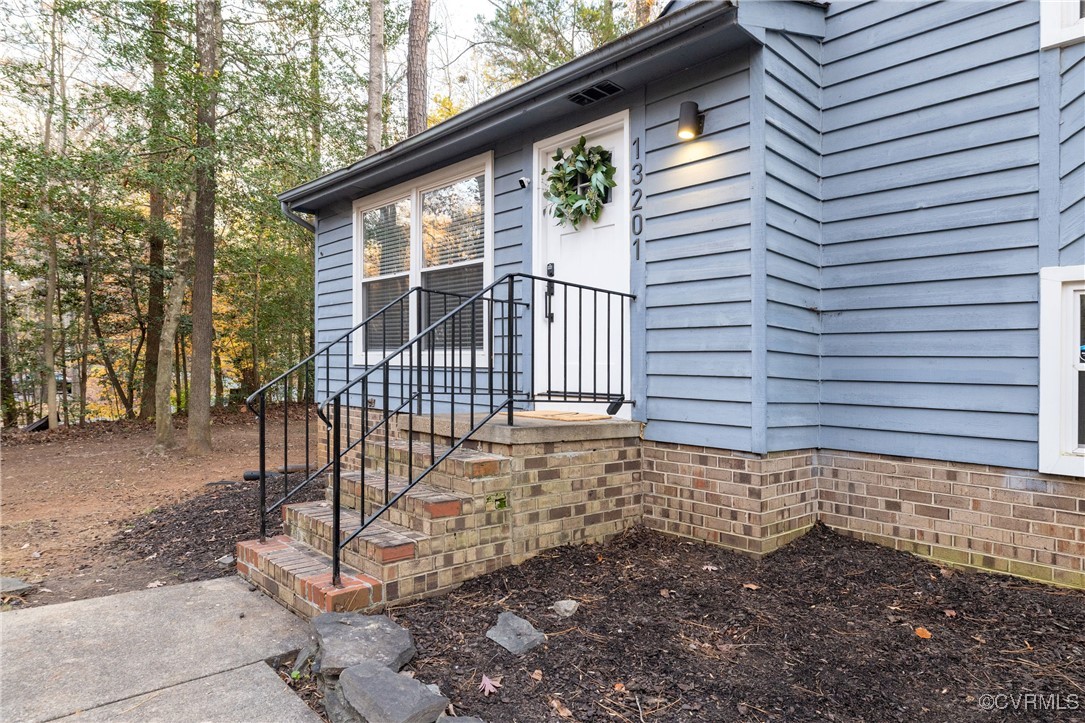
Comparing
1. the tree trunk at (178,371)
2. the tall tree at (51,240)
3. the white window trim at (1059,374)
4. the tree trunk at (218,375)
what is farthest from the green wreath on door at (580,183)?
the tree trunk at (218,375)

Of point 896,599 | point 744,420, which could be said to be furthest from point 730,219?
point 896,599

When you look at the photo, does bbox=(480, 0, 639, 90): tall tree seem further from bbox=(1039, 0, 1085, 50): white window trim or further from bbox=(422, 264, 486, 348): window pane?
bbox=(1039, 0, 1085, 50): white window trim

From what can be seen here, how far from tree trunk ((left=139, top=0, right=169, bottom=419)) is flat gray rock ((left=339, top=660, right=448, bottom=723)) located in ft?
24.5

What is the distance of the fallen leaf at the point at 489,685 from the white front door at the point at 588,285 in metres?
1.81

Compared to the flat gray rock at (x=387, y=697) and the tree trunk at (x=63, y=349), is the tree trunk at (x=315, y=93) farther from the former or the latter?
the flat gray rock at (x=387, y=697)

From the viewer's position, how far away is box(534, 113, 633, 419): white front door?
4004mm

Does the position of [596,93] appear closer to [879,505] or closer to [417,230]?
[417,230]

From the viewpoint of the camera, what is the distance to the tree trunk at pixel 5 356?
9750 mm

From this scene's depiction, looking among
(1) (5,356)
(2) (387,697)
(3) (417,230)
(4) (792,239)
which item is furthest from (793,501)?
(1) (5,356)

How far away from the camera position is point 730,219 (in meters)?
3.42

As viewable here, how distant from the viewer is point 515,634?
2.44 meters

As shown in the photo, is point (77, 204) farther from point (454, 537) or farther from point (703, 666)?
point (703, 666)

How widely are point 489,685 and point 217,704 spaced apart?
927mm

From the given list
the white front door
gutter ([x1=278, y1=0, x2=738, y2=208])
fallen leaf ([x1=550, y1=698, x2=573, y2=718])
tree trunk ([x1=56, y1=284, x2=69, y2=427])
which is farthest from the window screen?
tree trunk ([x1=56, y1=284, x2=69, y2=427])
